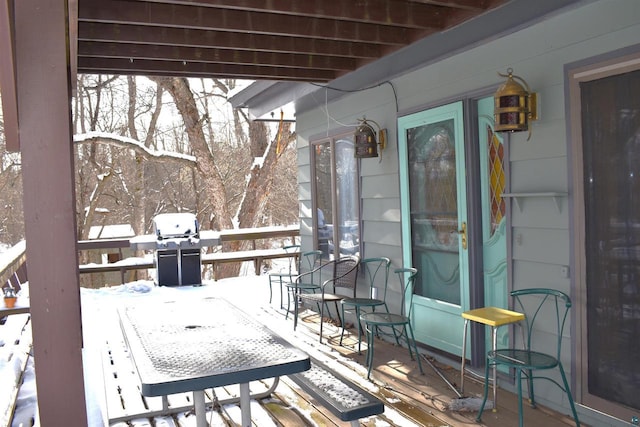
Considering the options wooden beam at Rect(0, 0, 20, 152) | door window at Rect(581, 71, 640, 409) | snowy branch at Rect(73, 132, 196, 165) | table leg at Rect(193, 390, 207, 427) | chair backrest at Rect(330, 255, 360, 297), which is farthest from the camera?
snowy branch at Rect(73, 132, 196, 165)

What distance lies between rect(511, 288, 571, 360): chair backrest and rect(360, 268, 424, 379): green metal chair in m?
0.76

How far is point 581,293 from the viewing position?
2.92m

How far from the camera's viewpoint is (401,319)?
3809 millimetres

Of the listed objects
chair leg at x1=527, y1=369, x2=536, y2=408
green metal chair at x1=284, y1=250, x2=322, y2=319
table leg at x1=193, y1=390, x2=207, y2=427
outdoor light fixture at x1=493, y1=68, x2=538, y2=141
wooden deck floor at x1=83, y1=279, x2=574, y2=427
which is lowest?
wooden deck floor at x1=83, y1=279, x2=574, y2=427

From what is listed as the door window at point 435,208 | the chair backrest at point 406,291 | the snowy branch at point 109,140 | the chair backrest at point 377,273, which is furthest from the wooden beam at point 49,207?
the snowy branch at point 109,140

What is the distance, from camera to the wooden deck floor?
307 centimetres

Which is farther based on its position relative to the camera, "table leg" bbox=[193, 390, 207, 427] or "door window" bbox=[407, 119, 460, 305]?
"door window" bbox=[407, 119, 460, 305]

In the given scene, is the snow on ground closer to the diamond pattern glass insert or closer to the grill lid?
the grill lid

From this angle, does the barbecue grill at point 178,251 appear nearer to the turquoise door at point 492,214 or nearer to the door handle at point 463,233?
the door handle at point 463,233

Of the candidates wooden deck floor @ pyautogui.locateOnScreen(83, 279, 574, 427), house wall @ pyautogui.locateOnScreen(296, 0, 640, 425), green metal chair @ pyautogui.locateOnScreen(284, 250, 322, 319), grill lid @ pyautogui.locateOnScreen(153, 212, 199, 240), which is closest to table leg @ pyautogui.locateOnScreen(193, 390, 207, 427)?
wooden deck floor @ pyautogui.locateOnScreen(83, 279, 574, 427)

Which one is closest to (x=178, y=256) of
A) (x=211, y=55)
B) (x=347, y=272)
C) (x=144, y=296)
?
(x=144, y=296)

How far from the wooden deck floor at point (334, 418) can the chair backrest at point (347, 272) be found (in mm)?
636

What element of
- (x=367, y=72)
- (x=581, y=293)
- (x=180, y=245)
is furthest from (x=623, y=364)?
(x=180, y=245)

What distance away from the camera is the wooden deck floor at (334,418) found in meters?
3.07
